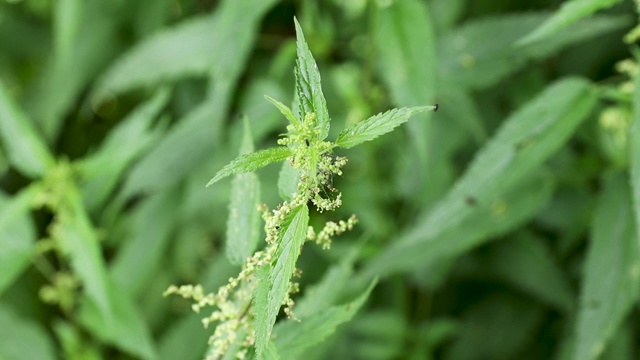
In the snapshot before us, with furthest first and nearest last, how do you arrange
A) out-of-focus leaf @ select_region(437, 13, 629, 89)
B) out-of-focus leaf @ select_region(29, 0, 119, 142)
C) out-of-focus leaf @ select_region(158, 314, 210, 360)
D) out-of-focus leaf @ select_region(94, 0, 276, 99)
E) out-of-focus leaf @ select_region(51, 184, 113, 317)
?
1. out-of-focus leaf @ select_region(29, 0, 119, 142)
2. out-of-focus leaf @ select_region(94, 0, 276, 99)
3. out-of-focus leaf @ select_region(158, 314, 210, 360)
4. out-of-focus leaf @ select_region(437, 13, 629, 89)
5. out-of-focus leaf @ select_region(51, 184, 113, 317)

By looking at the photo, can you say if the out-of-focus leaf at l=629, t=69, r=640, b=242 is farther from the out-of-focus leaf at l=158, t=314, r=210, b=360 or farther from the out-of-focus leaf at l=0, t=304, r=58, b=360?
the out-of-focus leaf at l=0, t=304, r=58, b=360

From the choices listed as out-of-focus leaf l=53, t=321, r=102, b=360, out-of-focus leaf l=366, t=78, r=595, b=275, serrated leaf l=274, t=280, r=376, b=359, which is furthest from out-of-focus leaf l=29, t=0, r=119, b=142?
serrated leaf l=274, t=280, r=376, b=359

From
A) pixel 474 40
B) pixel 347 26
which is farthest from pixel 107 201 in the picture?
pixel 474 40

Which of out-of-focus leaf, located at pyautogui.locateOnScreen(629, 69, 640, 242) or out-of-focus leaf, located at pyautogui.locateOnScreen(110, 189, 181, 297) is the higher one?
out-of-focus leaf, located at pyautogui.locateOnScreen(110, 189, 181, 297)

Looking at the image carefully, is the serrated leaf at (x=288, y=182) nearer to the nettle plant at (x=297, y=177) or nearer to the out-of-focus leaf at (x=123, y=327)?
the nettle plant at (x=297, y=177)

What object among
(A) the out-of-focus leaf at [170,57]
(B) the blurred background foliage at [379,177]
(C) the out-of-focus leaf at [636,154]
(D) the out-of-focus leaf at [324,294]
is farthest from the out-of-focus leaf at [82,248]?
(C) the out-of-focus leaf at [636,154]

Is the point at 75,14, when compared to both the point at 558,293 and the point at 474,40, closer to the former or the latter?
the point at 474,40

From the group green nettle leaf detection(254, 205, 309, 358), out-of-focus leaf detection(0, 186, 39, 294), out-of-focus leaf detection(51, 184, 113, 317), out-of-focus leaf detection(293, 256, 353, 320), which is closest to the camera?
green nettle leaf detection(254, 205, 309, 358)
